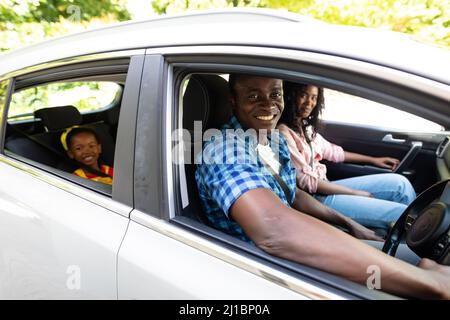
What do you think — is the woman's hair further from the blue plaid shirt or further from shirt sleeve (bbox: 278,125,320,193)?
the blue plaid shirt

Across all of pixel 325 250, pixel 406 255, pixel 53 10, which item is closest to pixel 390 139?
pixel 406 255

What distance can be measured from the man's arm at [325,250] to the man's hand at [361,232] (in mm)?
804

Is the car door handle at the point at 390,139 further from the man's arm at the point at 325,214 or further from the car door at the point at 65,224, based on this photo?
the car door at the point at 65,224

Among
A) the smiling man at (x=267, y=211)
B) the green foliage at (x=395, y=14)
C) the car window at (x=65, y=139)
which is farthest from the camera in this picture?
the green foliage at (x=395, y=14)

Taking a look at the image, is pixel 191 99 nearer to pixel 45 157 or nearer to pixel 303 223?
pixel 303 223

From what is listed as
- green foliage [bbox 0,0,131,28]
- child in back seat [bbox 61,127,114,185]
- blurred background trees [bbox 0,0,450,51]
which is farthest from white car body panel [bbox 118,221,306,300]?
green foliage [bbox 0,0,131,28]

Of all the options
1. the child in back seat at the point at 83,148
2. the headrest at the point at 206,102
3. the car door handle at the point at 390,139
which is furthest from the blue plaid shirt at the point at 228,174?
the car door handle at the point at 390,139

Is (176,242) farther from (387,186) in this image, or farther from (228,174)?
(387,186)

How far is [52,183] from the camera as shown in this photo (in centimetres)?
163

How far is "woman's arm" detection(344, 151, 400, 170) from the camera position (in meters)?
3.19

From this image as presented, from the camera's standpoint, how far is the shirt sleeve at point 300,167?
8.43 feet

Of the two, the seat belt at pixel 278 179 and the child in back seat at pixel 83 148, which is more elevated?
the child in back seat at pixel 83 148

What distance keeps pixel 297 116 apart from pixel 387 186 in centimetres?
77
